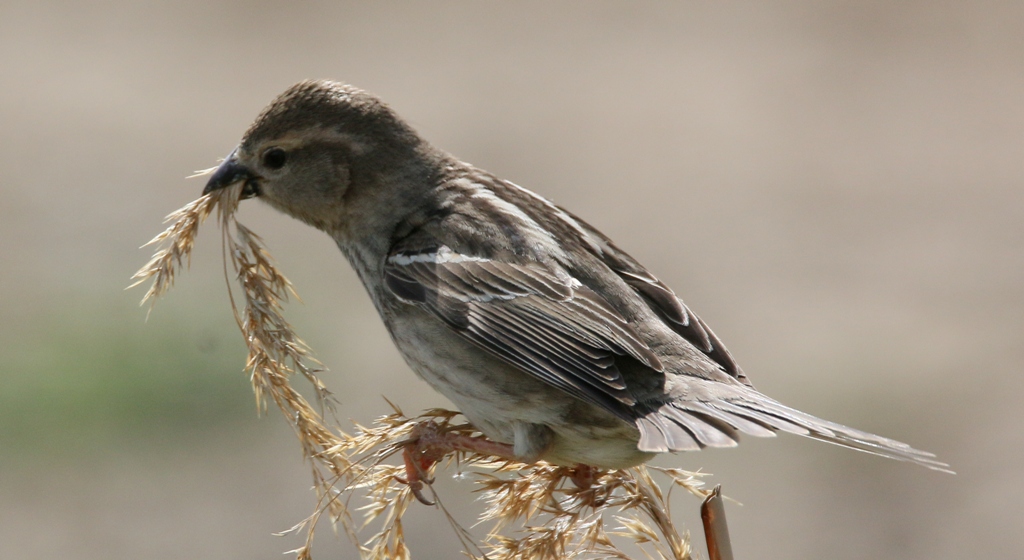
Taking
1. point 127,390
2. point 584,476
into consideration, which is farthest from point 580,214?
point 584,476

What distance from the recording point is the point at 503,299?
4.13m

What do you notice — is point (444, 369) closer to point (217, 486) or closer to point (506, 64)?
point (217, 486)

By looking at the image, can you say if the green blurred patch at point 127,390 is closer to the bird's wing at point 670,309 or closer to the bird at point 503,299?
the bird at point 503,299

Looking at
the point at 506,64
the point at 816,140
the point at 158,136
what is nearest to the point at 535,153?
the point at 506,64

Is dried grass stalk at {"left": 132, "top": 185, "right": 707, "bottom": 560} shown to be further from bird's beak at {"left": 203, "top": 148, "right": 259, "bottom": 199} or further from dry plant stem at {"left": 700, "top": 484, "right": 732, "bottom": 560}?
bird's beak at {"left": 203, "top": 148, "right": 259, "bottom": 199}

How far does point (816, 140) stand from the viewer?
13.4 meters

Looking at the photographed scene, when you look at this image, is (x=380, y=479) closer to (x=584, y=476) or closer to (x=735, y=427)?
(x=584, y=476)

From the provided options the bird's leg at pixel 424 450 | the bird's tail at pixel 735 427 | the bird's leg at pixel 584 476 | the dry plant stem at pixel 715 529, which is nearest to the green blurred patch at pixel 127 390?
the bird's leg at pixel 424 450

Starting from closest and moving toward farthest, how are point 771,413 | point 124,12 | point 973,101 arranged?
point 771,413, point 973,101, point 124,12

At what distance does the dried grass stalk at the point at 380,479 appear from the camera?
2.93m

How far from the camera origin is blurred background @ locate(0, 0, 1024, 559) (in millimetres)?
7930

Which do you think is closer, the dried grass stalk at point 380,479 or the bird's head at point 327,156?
the dried grass stalk at point 380,479

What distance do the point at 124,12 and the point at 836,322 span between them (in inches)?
423

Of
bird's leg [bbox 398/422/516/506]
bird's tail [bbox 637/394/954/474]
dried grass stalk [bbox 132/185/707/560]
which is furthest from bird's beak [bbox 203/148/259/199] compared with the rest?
bird's tail [bbox 637/394/954/474]
